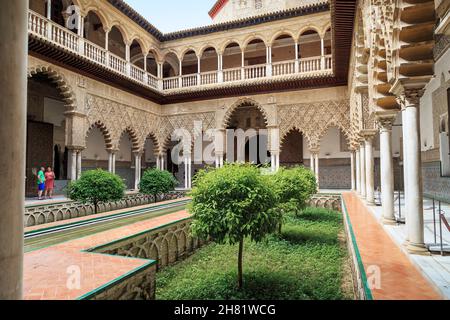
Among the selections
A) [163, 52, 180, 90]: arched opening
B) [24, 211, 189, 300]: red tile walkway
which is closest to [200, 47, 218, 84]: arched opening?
[163, 52, 180, 90]: arched opening

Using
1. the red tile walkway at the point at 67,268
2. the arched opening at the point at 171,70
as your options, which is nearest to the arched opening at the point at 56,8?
the arched opening at the point at 171,70

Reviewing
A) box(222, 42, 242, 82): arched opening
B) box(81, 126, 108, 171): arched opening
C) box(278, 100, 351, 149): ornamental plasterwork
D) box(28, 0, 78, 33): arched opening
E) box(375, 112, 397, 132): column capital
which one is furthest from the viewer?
box(222, 42, 242, 82): arched opening

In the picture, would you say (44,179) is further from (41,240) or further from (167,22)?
(167,22)

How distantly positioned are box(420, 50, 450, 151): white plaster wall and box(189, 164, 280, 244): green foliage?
21.7 ft

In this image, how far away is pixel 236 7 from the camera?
18594 mm

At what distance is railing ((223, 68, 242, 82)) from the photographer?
14781 millimetres

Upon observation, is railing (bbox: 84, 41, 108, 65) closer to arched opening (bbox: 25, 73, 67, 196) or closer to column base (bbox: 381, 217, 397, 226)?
arched opening (bbox: 25, 73, 67, 196)

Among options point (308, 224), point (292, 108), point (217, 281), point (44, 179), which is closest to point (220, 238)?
point (217, 281)

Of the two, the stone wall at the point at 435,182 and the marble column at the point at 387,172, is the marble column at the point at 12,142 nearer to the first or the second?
the marble column at the point at 387,172

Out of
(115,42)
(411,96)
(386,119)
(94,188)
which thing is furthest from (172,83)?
(411,96)

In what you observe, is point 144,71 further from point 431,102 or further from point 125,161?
point 431,102

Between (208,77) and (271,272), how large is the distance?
1216cm

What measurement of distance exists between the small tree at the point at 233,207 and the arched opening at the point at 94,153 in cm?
1181
